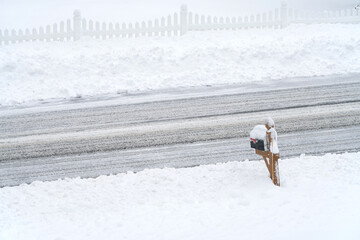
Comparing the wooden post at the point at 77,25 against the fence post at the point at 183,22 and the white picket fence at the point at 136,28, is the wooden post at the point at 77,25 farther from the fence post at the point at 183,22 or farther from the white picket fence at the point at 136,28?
the fence post at the point at 183,22

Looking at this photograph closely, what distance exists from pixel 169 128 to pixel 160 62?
5.83 meters

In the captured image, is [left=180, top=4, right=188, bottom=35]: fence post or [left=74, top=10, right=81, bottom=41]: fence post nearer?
[left=74, top=10, right=81, bottom=41]: fence post

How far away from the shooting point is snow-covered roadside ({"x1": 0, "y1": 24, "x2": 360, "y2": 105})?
42.7 feet

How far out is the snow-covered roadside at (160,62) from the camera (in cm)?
1301

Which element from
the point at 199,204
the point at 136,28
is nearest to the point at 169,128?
the point at 199,204

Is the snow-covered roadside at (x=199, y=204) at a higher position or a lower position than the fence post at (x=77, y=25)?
lower

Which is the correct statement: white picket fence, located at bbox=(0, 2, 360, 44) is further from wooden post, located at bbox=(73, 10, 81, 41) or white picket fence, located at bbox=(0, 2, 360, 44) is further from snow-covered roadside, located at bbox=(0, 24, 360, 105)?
snow-covered roadside, located at bbox=(0, 24, 360, 105)

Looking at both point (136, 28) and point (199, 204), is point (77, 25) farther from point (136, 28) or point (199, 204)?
point (199, 204)

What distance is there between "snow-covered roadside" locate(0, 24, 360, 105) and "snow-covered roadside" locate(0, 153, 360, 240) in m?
6.50

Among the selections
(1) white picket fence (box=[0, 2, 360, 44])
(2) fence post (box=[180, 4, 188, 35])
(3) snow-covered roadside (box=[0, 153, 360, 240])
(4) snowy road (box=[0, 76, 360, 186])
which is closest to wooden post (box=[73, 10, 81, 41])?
(1) white picket fence (box=[0, 2, 360, 44])

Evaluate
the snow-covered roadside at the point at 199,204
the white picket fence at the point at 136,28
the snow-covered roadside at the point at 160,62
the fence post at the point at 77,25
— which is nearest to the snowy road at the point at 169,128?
the snow-covered roadside at the point at 199,204

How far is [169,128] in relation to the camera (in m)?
8.83

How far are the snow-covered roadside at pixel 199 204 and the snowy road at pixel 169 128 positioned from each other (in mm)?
488

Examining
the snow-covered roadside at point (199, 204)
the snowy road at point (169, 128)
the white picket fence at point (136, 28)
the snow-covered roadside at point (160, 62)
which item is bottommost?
the snow-covered roadside at point (199, 204)
